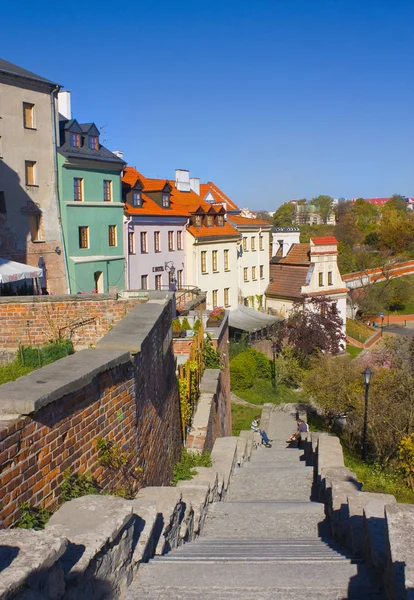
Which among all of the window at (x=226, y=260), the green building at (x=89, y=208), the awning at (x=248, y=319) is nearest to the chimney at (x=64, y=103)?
the green building at (x=89, y=208)

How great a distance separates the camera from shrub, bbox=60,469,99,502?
490 cm

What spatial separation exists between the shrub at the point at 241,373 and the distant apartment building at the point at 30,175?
902cm

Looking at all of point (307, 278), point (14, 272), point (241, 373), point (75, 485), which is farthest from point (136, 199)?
point (75, 485)

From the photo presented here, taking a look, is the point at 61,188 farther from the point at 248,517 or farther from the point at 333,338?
the point at 248,517

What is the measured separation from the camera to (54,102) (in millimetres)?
29906

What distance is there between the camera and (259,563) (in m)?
4.97

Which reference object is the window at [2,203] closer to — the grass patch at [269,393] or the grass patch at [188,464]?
the grass patch at [269,393]

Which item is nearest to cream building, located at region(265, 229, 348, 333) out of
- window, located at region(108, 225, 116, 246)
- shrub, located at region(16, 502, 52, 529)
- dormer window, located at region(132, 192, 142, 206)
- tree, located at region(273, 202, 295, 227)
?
dormer window, located at region(132, 192, 142, 206)

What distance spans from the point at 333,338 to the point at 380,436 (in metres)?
19.8

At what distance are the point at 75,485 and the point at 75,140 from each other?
28645mm

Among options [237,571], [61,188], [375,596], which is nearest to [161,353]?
[237,571]

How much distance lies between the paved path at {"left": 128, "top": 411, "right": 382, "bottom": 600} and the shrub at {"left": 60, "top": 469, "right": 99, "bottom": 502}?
79 cm

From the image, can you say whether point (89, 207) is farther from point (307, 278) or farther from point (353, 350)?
point (353, 350)

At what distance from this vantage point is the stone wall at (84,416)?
4.29 m
